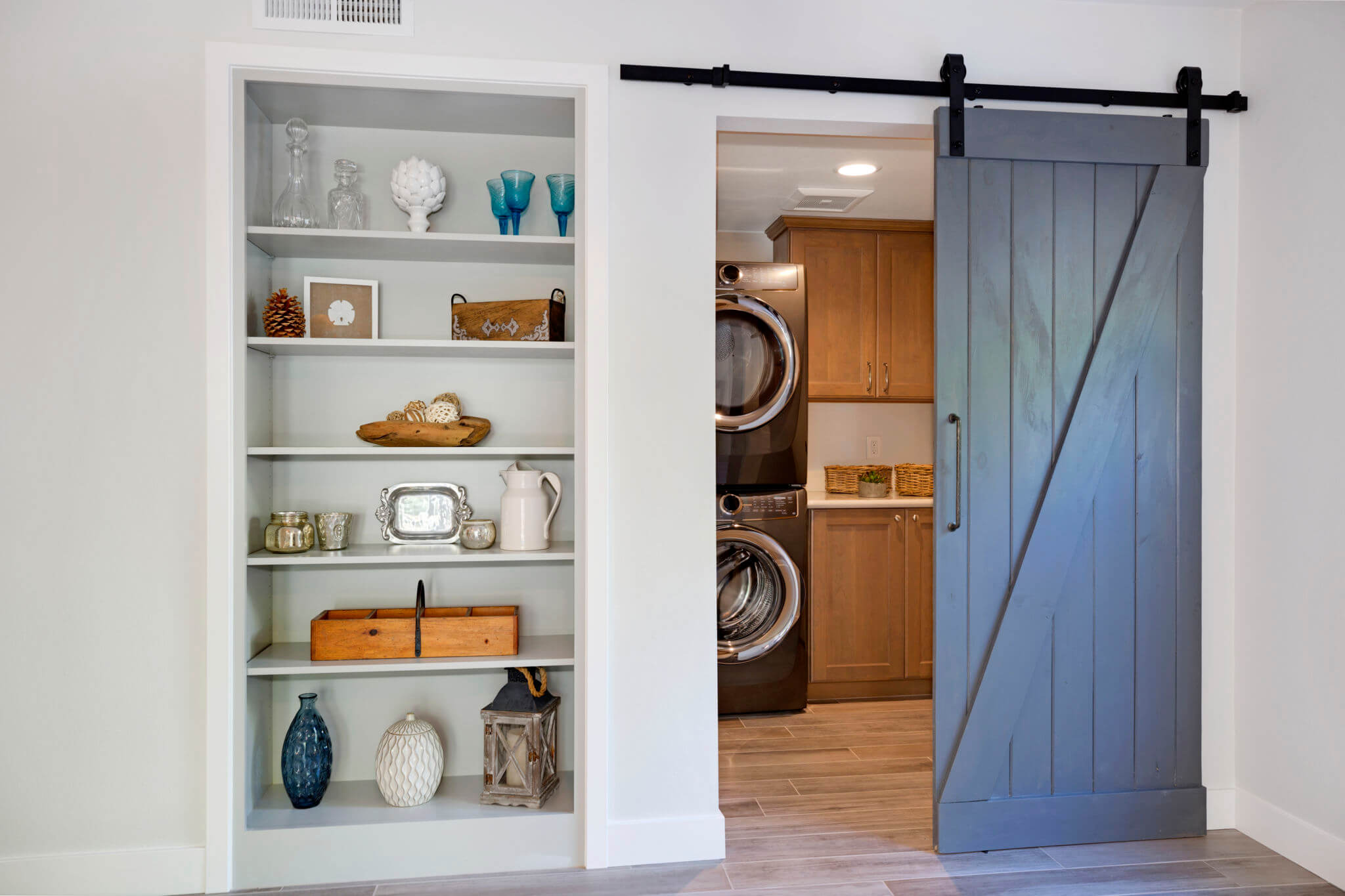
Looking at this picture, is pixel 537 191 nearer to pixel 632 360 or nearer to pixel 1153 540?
pixel 632 360

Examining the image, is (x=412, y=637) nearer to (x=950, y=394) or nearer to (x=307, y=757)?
(x=307, y=757)

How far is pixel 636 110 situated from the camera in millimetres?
2326

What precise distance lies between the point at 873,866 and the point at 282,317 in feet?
7.31

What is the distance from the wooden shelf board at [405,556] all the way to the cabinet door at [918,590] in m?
2.10

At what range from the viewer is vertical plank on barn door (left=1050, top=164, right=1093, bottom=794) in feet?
8.04

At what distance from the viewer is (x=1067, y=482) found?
2.44 metres

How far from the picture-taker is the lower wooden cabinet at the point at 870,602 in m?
3.96

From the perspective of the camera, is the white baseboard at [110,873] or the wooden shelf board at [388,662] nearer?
the white baseboard at [110,873]

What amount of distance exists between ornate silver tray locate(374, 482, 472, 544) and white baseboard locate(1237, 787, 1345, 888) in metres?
Answer: 2.49

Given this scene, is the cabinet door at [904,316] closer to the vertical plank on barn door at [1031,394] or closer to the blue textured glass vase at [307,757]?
the vertical plank on barn door at [1031,394]

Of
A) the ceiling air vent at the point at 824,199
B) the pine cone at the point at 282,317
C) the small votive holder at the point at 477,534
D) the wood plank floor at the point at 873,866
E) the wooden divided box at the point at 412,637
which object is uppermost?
the ceiling air vent at the point at 824,199

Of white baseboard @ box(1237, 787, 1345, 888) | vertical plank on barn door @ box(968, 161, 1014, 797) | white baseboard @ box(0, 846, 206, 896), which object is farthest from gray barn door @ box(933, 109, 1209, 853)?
white baseboard @ box(0, 846, 206, 896)

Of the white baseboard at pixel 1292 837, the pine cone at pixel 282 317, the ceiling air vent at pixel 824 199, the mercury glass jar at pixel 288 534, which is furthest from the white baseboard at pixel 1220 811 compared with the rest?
the pine cone at pixel 282 317

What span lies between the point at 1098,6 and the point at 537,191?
1751 mm
